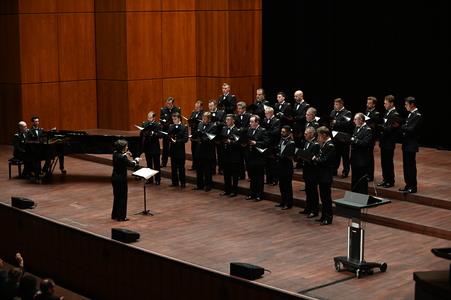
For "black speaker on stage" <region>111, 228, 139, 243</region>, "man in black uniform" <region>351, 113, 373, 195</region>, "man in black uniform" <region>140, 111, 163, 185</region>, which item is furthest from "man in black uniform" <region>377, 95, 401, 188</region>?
"black speaker on stage" <region>111, 228, 139, 243</region>

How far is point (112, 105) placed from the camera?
2059cm

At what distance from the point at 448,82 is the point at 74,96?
27.6 ft

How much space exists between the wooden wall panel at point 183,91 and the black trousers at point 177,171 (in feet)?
16.9

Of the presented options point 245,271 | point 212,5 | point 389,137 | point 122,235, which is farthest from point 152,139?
point 245,271

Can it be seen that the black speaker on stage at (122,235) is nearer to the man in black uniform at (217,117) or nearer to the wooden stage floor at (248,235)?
the wooden stage floor at (248,235)

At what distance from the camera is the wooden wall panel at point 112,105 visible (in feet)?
66.7

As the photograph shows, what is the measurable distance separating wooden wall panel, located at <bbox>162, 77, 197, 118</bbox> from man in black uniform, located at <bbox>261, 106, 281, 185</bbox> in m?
6.02

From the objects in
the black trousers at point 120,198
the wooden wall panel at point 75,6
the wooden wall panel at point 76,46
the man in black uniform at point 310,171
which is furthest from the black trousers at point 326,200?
the wooden wall panel at point 75,6

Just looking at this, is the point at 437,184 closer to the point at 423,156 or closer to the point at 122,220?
the point at 423,156

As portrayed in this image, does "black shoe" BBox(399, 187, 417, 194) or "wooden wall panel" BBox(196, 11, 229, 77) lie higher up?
"wooden wall panel" BBox(196, 11, 229, 77)

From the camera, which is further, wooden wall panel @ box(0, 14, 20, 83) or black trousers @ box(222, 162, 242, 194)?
wooden wall panel @ box(0, 14, 20, 83)

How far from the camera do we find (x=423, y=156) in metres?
17.2

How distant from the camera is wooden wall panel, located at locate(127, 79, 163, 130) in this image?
66.4 feet

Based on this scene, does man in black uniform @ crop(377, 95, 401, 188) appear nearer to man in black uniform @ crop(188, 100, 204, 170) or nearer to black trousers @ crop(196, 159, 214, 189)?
black trousers @ crop(196, 159, 214, 189)
